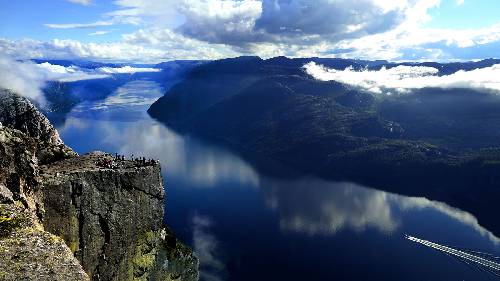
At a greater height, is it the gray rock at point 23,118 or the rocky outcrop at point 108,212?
the gray rock at point 23,118

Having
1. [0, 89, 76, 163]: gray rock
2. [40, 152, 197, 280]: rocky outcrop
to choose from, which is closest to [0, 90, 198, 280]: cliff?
[40, 152, 197, 280]: rocky outcrop

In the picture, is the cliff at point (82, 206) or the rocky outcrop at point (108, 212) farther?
the rocky outcrop at point (108, 212)

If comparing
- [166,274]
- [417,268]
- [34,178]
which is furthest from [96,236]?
[417,268]

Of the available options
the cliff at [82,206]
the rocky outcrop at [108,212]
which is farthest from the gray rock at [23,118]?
the rocky outcrop at [108,212]

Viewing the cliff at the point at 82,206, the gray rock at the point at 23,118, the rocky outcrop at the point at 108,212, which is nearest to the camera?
the cliff at the point at 82,206

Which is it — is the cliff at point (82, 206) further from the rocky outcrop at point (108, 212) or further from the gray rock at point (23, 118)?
the gray rock at point (23, 118)

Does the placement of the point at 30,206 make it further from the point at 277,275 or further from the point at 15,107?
the point at 277,275

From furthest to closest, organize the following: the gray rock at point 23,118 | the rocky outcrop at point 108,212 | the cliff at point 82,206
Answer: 1. the gray rock at point 23,118
2. the rocky outcrop at point 108,212
3. the cliff at point 82,206

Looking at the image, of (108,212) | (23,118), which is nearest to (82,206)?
(108,212)
